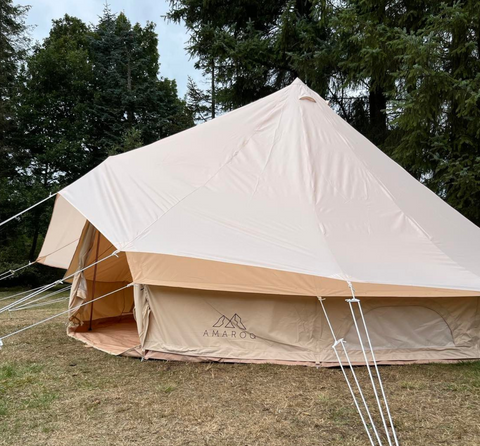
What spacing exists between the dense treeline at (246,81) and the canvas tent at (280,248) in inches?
95.0

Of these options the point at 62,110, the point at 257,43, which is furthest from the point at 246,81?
the point at 62,110

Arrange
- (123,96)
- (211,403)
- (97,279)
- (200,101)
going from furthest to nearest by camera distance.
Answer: (200,101), (123,96), (97,279), (211,403)

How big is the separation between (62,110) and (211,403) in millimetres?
16988

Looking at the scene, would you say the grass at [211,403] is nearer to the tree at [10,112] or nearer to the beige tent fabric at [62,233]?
the beige tent fabric at [62,233]

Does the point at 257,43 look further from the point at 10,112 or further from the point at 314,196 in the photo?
the point at 10,112

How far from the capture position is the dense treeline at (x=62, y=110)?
1611cm

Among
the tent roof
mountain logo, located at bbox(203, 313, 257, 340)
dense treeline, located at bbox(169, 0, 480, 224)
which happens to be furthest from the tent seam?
dense treeline, located at bbox(169, 0, 480, 224)

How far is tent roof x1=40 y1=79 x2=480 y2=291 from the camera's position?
151 inches

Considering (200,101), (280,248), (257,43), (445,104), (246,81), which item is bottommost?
(280,248)

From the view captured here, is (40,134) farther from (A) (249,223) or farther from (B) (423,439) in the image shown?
(B) (423,439)

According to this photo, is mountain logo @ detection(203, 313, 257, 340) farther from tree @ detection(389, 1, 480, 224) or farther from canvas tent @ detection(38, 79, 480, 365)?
tree @ detection(389, 1, 480, 224)

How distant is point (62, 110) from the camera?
17875mm

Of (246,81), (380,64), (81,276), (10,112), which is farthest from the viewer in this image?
(10,112)

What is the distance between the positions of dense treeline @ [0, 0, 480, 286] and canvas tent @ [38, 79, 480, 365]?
2.41 metres
